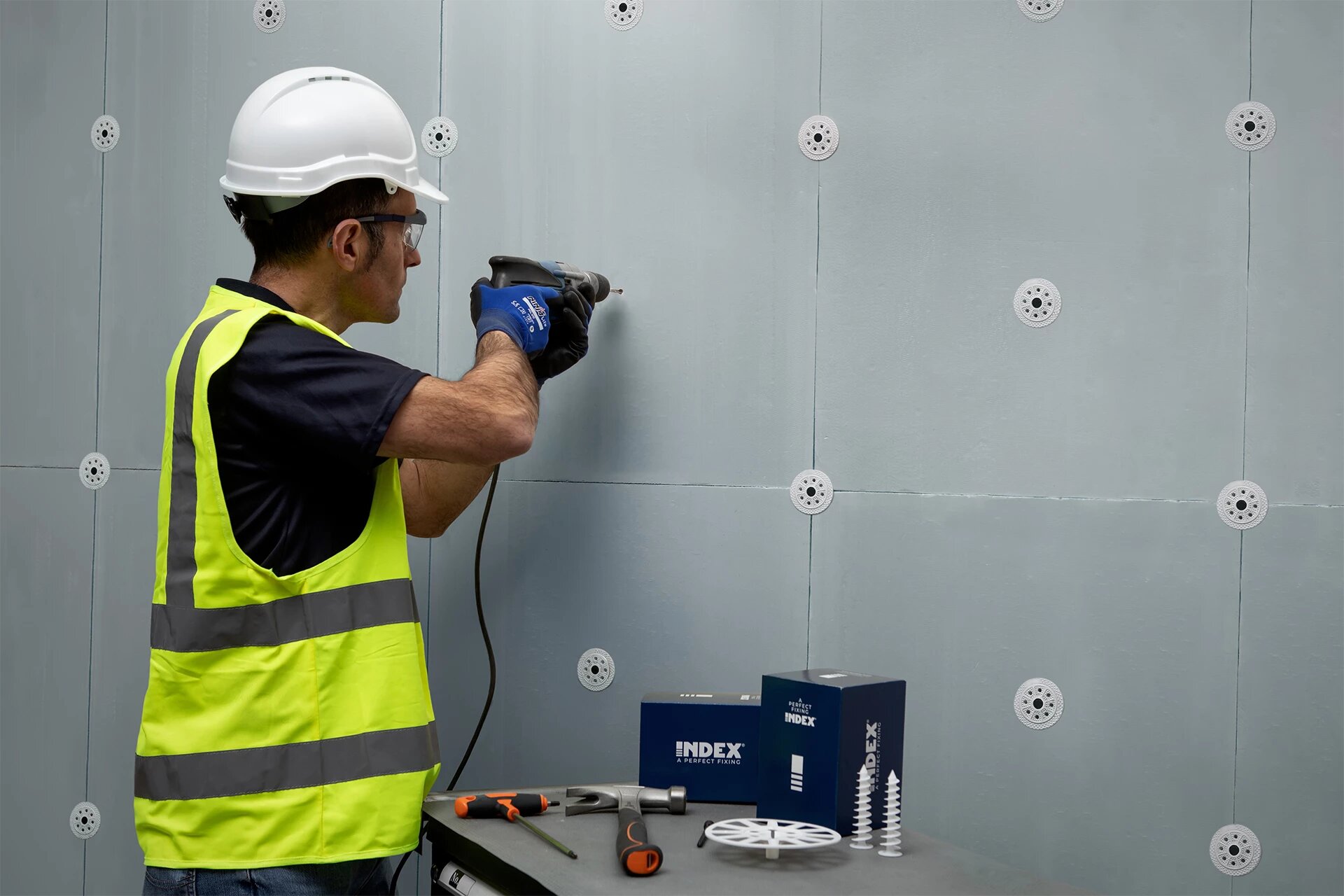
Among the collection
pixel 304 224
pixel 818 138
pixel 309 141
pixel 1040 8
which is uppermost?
pixel 1040 8

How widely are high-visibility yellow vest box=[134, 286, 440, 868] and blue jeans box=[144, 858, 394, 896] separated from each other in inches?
0.6

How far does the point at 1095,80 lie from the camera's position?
1718mm

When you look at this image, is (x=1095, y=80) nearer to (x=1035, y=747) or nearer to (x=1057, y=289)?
(x=1057, y=289)

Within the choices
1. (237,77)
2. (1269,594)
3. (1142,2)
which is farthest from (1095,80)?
(237,77)

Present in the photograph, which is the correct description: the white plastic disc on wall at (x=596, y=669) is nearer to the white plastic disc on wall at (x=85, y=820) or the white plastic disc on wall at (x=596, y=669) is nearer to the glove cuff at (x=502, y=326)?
the glove cuff at (x=502, y=326)

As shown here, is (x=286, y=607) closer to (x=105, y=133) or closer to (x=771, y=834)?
(x=771, y=834)

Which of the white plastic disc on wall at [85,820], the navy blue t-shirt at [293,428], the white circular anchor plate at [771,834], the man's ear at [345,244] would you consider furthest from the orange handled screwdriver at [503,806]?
the white plastic disc on wall at [85,820]

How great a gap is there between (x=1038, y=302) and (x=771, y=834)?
3.34 ft

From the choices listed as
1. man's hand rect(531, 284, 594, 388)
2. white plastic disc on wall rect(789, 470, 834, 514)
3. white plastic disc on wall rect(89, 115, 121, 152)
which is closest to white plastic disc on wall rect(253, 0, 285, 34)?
white plastic disc on wall rect(89, 115, 121, 152)

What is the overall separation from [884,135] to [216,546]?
125 centimetres

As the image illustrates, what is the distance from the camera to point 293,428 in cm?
119

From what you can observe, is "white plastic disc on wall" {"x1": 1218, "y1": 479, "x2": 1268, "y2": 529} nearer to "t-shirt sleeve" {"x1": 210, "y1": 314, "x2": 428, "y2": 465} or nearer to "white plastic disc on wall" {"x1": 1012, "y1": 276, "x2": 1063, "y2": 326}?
"white plastic disc on wall" {"x1": 1012, "y1": 276, "x2": 1063, "y2": 326}

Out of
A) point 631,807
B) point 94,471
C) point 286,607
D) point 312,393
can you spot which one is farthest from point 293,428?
point 94,471

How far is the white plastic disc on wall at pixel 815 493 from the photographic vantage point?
176 cm
